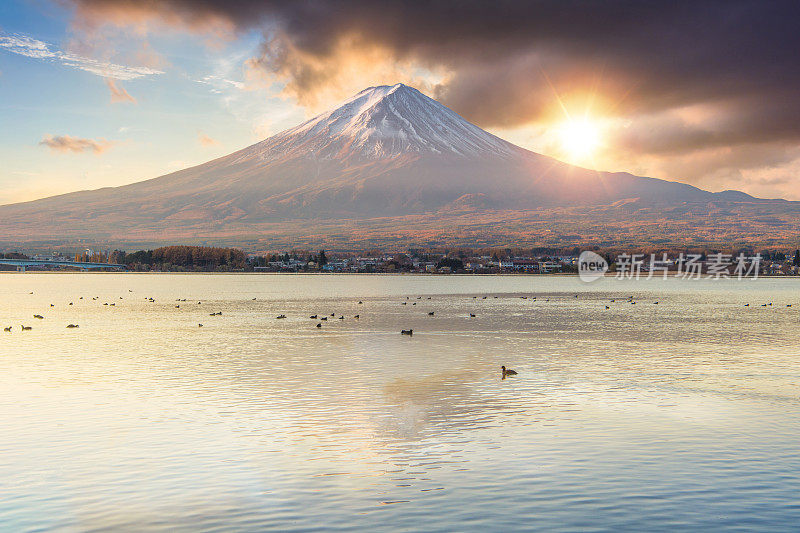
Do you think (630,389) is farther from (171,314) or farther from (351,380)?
(171,314)

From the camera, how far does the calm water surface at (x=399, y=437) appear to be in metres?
15.1

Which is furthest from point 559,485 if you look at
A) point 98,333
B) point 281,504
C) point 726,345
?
point 98,333

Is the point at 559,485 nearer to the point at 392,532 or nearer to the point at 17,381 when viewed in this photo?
the point at 392,532

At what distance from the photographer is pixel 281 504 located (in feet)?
51.1

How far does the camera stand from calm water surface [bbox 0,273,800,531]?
49.6 ft

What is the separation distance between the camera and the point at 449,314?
265 ft

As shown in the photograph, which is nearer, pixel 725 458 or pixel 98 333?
pixel 725 458

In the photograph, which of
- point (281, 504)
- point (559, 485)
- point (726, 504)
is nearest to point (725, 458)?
point (726, 504)

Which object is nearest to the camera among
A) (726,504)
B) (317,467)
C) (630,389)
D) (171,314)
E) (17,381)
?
(726,504)

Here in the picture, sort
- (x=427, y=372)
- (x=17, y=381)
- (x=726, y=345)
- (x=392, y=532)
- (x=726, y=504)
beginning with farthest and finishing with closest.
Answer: (x=726, y=345) → (x=427, y=372) → (x=17, y=381) → (x=726, y=504) → (x=392, y=532)

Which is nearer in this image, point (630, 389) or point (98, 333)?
point (630, 389)

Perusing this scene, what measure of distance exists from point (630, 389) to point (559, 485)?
14.7 metres

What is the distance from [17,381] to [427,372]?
17631mm

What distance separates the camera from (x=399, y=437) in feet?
70.7
